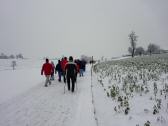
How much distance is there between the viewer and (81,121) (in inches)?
280

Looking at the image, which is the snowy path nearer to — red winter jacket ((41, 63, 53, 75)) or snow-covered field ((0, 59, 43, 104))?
snow-covered field ((0, 59, 43, 104))

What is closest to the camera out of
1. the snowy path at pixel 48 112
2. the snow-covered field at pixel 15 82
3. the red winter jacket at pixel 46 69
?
the snowy path at pixel 48 112

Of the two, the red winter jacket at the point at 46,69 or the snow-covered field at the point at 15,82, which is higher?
the red winter jacket at the point at 46,69

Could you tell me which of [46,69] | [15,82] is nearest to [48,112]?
[46,69]

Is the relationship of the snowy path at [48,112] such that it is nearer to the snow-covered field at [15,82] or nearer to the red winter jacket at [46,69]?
the snow-covered field at [15,82]

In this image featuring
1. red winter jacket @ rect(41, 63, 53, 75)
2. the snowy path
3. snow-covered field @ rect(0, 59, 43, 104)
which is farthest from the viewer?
red winter jacket @ rect(41, 63, 53, 75)

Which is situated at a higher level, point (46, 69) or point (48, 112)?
point (46, 69)

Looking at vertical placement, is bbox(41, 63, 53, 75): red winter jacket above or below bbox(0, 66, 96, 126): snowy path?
above

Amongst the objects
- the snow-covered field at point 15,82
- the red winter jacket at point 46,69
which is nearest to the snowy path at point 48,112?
the snow-covered field at point 15,82

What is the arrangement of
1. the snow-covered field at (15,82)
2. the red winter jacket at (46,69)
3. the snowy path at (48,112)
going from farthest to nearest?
1. the red winter jacket at (46,69)
2. the snow-covered field at (15,82)
3. the snowy path at (48,112)

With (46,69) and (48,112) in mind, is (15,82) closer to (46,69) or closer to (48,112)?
(46,69)

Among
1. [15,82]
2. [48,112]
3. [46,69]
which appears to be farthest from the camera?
[15,82]

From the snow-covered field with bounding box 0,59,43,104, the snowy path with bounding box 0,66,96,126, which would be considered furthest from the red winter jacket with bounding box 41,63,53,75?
the snowy path with bounding box 0,66,96,126

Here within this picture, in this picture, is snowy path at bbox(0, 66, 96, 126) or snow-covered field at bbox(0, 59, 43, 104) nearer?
snowy path at bbox(0, 66, 96, 126)
